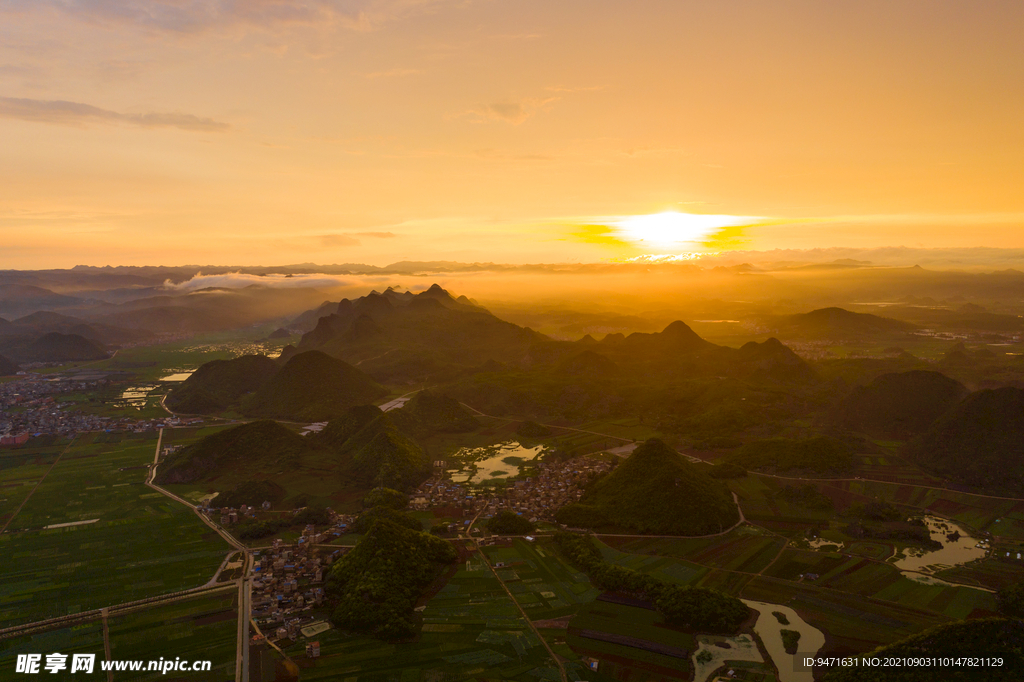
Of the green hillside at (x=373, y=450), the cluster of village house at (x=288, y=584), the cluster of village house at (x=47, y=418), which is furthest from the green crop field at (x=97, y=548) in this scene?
the cluster of village house at (x=47, y=418)

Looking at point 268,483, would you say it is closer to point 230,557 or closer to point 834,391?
point 230,557

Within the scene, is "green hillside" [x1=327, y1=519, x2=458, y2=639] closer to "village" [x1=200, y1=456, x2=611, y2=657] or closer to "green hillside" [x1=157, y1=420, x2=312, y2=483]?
"village" [x1=200, y1=456, x2=611, y2=657]

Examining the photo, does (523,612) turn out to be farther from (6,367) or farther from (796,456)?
(6,367)

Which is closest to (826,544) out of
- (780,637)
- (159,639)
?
(780,637)

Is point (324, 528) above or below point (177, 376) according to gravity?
below

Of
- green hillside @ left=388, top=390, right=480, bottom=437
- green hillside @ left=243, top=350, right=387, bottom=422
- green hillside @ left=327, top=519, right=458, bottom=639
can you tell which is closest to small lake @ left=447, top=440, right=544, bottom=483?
green hillside @ left=388, top=390, right=480, bottom=437

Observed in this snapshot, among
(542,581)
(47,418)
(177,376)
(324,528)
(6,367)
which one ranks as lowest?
(542,581)
